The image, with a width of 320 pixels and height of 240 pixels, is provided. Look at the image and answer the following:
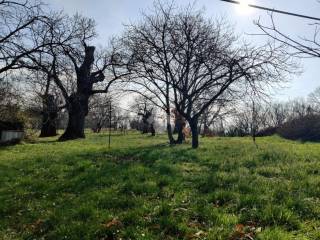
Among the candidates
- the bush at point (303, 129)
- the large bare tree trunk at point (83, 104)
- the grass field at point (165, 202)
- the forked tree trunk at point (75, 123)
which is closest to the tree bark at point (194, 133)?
the grass field at point (165, 202)

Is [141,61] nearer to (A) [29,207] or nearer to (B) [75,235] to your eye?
(A) [29,207]

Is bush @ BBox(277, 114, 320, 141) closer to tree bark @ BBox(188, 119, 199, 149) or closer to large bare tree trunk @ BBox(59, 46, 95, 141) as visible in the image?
tree bark @ BBox(188, 119, 199, 149)

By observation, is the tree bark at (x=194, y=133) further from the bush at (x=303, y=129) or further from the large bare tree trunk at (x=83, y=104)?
the bush at (x=303, y=129)

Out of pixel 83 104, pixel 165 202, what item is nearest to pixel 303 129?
pixel 83 104

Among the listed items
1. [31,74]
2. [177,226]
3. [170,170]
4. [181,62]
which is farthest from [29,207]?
[181,62]

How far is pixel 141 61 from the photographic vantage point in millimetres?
22859

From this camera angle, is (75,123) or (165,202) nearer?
(165,202)

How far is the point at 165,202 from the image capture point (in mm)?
7340

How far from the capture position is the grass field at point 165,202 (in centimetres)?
611

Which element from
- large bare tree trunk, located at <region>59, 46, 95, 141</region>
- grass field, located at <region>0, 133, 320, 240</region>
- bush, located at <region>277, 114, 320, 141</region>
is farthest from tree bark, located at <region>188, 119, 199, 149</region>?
bush, located at <region>277, 114, 320, 141</region>

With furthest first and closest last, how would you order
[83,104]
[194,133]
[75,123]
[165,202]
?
[75,123], [83,104], [194,133], [165,202]

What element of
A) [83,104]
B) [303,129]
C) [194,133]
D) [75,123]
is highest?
[83,104]

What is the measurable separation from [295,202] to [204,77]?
16.2 metres

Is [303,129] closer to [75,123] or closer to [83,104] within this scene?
[83,104]
